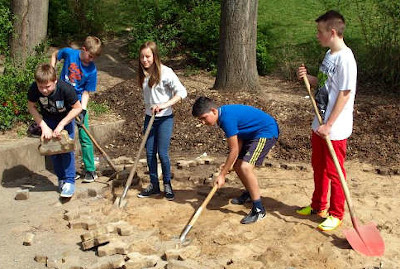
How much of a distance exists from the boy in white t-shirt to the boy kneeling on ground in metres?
2.44

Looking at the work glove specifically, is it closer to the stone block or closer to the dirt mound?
the dirt mound

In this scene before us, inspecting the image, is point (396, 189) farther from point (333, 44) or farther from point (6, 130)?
point (6, 130)

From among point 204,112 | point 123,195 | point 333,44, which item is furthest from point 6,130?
point 333,44

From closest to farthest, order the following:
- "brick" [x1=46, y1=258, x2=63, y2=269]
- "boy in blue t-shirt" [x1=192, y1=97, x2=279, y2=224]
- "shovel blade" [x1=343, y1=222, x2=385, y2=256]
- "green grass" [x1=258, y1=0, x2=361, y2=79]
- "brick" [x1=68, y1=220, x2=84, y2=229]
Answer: "brick" [x1=46, y1=258, x2=63, y2=269], "shovel blade" [x1=343, y1=222, x2=385, y2=256], "boy in blue t-shirt" [x1=192, y1=97, x2=279, y2=224], "brick" [x1=68, y1=220, x2=84, y2=229], "green grass" [x1=258, y1=0, x2=361, y2=79]

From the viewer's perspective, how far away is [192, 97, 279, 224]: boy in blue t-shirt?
4.95m

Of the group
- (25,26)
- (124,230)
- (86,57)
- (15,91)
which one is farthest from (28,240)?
(25,26)

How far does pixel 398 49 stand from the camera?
9391mm

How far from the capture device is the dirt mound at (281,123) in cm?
743

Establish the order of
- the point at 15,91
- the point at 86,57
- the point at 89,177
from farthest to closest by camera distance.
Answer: the point at 15,91 → the point at 89,177 → the point at 86,57

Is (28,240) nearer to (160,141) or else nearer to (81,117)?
(160,141)

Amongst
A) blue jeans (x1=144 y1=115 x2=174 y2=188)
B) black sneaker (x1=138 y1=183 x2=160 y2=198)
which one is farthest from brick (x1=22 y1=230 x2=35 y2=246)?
blue jeans (x1=144 y1=115 x2=174 y2=188)

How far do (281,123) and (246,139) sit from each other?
3.02 meters

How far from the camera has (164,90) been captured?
5.62 metres

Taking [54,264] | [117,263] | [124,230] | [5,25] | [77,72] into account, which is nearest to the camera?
[117,263]
